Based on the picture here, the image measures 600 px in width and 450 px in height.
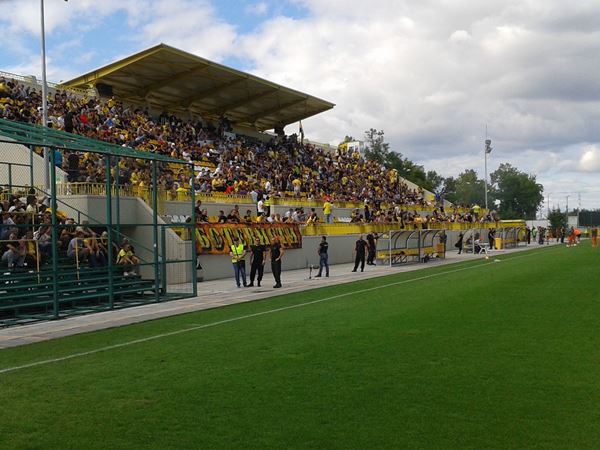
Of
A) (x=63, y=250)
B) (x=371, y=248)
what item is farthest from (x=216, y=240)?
(x=371, y=248)

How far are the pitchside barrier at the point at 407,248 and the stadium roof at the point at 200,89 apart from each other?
16.8m

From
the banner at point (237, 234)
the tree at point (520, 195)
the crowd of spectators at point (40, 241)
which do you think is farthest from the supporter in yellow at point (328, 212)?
the tree at point (520, 195)

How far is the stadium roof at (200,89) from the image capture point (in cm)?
3841

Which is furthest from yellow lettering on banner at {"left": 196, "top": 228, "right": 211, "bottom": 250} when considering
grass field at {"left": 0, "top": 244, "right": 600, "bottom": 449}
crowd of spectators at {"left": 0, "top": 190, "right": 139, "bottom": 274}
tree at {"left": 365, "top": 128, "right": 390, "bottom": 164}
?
tree at {"left": 365, "top": 128, "right": 390, "bottom": 164}

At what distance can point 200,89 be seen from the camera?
44.4m

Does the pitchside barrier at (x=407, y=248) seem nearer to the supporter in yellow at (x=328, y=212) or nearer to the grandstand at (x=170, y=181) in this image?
the grandstand at (x=170, y=181)

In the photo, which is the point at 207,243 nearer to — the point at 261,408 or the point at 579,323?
the point at 579,323

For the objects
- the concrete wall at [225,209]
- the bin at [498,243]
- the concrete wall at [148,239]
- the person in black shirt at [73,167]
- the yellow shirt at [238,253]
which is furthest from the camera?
the bin at [498,243]

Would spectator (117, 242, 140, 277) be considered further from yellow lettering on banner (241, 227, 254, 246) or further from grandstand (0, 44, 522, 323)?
yellow lettering on banner (241, 227, 254, 246)

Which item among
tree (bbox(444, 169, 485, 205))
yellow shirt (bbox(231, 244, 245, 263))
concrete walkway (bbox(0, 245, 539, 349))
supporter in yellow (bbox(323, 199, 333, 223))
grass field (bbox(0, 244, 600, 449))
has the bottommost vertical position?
concrete walkway (bbox(0, 245, 539, 349))

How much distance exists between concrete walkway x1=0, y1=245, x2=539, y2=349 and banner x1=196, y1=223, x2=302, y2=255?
1488 millimetres

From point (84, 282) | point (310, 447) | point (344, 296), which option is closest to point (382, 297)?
point (344, 296)

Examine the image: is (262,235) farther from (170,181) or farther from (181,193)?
(170,181)

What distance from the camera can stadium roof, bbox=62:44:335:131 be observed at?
38406mm
